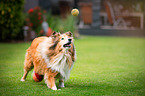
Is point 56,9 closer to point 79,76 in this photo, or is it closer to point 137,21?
point 137,21

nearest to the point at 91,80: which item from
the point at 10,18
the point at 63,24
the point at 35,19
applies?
the point at 10,18

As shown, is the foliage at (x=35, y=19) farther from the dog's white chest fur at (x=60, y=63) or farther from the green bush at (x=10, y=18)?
the dog's white chest fur at (x=60, y=63)

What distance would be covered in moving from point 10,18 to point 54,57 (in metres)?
9.80

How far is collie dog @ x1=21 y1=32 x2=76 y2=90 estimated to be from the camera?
18.1 ft

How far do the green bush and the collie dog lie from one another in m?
9.02

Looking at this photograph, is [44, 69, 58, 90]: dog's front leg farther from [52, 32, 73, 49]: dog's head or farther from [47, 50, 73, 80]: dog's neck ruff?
[52, 32, 73, 49]: dog's head

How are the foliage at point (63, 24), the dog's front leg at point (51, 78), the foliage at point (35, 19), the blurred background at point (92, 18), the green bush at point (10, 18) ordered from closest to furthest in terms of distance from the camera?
the dog's front leg at point (51, 78), the green bush at point (10, 18), the foliage at point (35, 19), the blurred background at point (92, 18), the foliage at point (63, 24)

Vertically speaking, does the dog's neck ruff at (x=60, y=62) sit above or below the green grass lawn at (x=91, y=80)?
above

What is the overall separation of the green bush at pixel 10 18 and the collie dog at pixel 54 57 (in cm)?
902

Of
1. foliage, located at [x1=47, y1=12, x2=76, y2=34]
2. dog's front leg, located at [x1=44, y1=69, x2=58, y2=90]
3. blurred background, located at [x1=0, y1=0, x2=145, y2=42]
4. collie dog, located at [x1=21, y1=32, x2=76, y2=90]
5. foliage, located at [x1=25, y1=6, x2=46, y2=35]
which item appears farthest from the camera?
foliage, located at [x1=47, y1=12, x2=76, y2=34]

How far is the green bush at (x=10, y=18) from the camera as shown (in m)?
14.2

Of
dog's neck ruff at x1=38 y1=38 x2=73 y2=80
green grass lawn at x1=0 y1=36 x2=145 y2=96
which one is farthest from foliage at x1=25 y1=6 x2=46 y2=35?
dog's neck ruff at x1=38 y1=38 x2=73 y2=80

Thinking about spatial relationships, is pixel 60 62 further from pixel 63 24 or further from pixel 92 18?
pixel 92 18

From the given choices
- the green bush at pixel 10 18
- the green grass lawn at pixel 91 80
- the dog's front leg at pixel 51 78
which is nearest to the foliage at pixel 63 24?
the green bush at pixel 10 18
